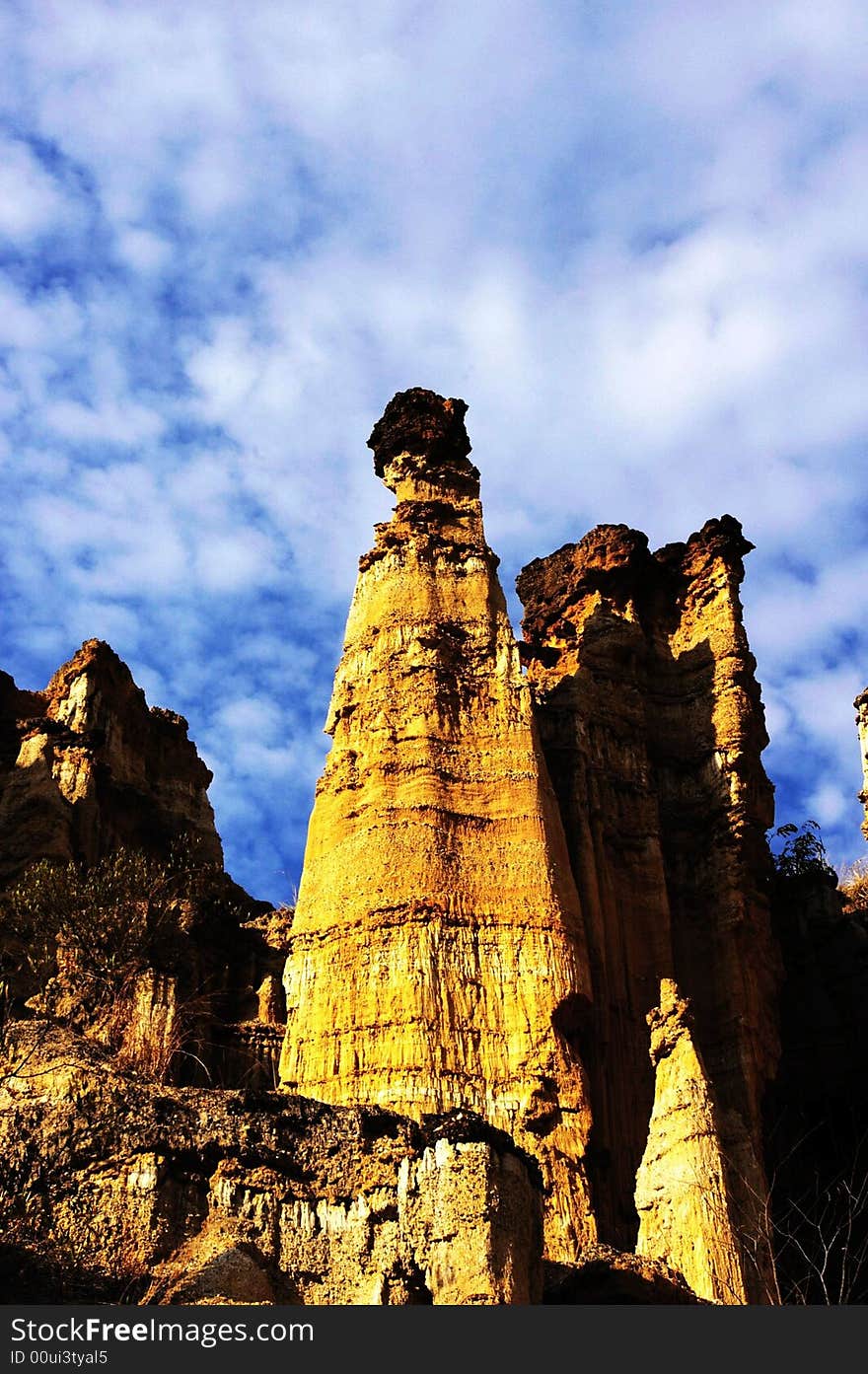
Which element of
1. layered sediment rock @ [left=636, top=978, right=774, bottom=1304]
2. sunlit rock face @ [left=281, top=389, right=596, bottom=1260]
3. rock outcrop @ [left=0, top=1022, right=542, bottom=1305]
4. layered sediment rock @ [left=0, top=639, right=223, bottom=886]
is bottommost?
rock outcrop @ [left=0, top=1022, right=542, bottom=1305]

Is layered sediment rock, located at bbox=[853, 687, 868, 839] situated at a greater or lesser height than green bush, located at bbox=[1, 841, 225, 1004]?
greater

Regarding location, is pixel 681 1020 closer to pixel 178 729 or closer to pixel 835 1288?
pixel 835 1288

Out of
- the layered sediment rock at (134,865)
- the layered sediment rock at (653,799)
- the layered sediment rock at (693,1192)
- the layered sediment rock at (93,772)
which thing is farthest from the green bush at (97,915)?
the layered sediment rock at (693,1192)

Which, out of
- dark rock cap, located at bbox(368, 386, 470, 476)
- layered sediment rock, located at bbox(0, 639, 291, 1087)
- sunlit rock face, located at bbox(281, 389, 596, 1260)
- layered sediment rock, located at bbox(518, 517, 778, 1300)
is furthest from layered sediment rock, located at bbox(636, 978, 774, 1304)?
dark rock cap, located at bbox(368, 386, 470, 476)

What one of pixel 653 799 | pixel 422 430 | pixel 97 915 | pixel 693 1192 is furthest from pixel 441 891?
pixel 422 430

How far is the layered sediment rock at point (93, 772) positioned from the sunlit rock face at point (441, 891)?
9.49 m

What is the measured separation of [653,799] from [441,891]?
8.88m

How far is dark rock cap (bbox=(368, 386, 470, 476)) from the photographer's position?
3850 centimetres

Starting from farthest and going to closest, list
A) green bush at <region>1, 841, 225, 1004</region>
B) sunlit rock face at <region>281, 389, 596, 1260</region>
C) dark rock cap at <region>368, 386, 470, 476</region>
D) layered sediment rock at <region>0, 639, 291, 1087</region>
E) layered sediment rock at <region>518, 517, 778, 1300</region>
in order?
1. dark rock cap at <region>368, 386, 470, 476</region>
2. layered sediment rock at <region>518, 517, 778, 1300</region>
3. green bush at <region>1, 841, 225, 1004</region>
4. sunlit rock face at <region>281, 389, 596, 1260</region>
5. layered sediment rock at <region>0, 639, 291, 1087</region>

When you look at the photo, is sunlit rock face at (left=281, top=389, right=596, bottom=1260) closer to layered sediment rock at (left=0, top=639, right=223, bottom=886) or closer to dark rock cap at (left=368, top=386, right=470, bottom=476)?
dark rock cap at (left=368, top=386, right=470, bottom=476)

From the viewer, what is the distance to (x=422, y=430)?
38.7m

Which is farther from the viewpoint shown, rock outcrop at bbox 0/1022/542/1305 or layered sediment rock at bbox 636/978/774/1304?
layered sediment rock at bbox 636/978/774/1304

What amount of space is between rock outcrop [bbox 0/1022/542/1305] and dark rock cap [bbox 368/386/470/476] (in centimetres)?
2470

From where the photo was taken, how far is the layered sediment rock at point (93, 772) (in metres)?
39.2
